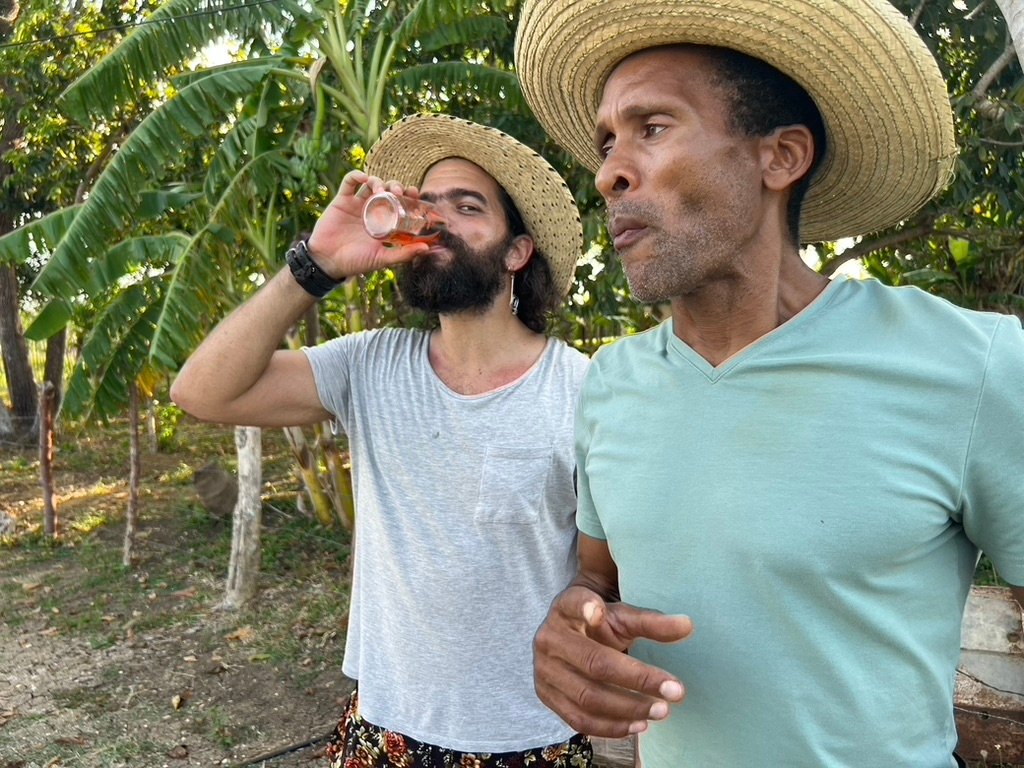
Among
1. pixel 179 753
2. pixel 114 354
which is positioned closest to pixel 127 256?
pixel 114 354

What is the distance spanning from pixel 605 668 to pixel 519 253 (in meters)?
1.54

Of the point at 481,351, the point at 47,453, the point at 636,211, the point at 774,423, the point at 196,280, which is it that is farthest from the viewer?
the point at 47,453

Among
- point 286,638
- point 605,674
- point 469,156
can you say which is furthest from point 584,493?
point 286,638

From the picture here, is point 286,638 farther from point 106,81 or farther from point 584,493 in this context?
point 584,493

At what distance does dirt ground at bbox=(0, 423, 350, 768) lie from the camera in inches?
165

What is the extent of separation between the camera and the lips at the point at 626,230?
1.28 meters

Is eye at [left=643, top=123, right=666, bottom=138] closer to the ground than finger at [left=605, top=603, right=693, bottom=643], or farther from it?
farther from it

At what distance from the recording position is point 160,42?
4750mm

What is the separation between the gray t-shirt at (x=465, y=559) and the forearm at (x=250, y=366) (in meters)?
0.30

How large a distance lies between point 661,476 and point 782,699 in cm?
34

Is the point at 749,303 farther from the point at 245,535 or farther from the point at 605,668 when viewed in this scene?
the point at 245,535

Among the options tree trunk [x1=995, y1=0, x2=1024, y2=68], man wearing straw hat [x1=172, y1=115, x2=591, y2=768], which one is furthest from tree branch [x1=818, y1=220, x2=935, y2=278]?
man wearing straw hat [x1=172, y1=115, x2=591, y2=768]

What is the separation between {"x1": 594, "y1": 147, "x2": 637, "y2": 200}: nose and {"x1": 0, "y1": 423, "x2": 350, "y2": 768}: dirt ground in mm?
3583

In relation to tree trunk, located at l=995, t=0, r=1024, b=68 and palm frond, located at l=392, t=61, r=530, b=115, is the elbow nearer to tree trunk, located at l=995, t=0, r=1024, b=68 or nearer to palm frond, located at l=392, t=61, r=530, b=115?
tree trunk, located at l=995, t=0, r=1024, b=68
